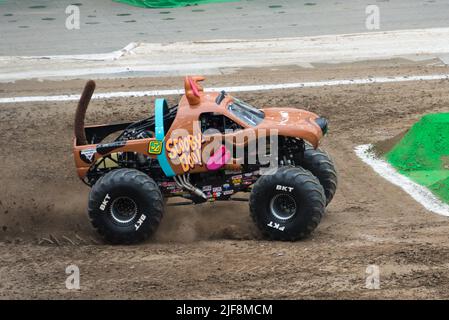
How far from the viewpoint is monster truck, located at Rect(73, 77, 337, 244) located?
11258 millimetres

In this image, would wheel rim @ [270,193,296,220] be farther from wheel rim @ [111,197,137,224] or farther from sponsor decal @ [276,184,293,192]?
wheel rim @ [111,197,137,224]

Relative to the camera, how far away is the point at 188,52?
72.5 feet

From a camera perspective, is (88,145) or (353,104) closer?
(88,145)

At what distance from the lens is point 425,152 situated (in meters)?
14.8

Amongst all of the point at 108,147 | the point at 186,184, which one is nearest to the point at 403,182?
the point at 186,184

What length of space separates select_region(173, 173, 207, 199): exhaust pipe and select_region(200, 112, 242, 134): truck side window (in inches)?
27.5

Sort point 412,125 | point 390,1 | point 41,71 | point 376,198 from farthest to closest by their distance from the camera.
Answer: point 390,1, point 41,71, point 412,125, point 376,198

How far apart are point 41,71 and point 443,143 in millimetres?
10487

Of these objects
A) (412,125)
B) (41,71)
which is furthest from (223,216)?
(41,71)

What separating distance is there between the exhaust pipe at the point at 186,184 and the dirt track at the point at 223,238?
647mm

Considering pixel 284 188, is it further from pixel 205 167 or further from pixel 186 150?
pixel 186 150

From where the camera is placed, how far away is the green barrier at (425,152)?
568 inches

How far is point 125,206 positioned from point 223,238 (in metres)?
1.40
